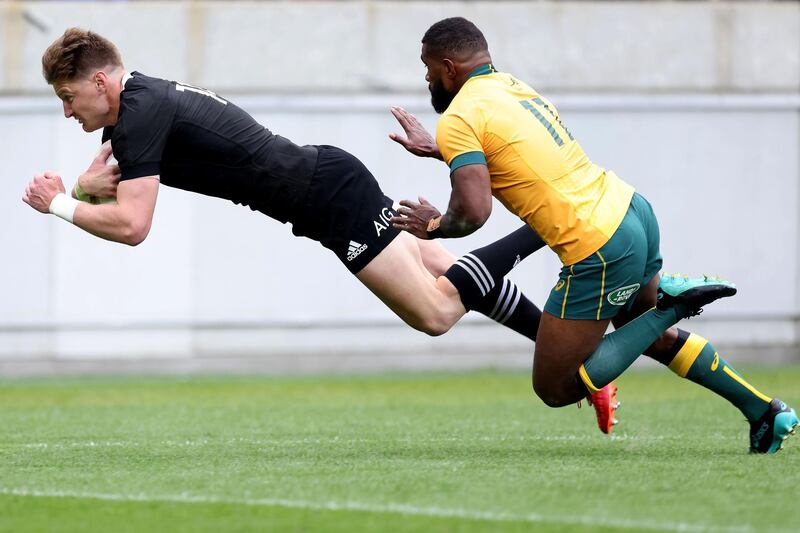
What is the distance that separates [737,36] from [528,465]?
36.9 ft

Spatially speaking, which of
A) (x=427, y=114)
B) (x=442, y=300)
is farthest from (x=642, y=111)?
(x=442, y=300)

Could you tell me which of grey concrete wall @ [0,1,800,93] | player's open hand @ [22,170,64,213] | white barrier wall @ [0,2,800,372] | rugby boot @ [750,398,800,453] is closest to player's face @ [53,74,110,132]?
player's open hand @ [22,170,64,213]

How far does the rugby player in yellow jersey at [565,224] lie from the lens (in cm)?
609

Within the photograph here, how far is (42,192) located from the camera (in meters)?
6.50

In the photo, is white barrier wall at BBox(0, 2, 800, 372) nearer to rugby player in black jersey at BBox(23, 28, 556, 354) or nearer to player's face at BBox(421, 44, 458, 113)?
rugby player in black jersey at BBox(23, 28, 556, 354)

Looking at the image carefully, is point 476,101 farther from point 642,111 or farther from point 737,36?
point 737,36

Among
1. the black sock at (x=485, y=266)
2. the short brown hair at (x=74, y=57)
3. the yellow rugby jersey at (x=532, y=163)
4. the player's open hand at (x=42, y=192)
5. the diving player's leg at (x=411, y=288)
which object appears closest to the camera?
the yellow rugby jersey at (x=532, y=163)

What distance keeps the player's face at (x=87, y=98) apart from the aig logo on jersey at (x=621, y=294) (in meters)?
2.66

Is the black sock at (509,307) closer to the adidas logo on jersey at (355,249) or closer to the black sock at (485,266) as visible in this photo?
the black sock at (485,266)

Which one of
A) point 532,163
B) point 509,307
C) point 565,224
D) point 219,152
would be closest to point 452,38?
point 532,163

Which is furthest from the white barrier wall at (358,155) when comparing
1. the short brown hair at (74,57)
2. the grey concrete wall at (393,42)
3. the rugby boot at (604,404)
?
the short brown hair at (74,57)

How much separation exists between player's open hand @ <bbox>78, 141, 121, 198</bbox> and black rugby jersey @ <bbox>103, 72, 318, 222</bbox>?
0.57 feet

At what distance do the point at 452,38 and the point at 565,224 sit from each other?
1.04m

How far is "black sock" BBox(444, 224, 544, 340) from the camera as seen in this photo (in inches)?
272
